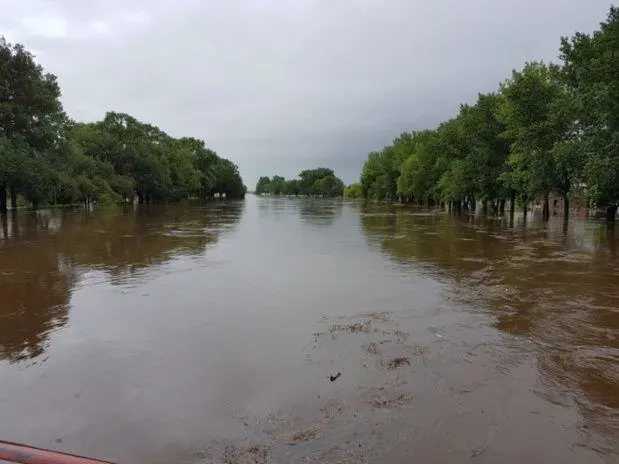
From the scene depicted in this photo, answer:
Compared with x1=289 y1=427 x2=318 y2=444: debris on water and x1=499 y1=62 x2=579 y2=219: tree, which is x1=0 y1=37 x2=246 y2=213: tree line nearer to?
x1=499 y1=62 x2=579 y2=219: tree

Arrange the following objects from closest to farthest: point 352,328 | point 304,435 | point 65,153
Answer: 1. point 304,435
2. point 352,328
3. point 65,153

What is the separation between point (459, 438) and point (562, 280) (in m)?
9.21

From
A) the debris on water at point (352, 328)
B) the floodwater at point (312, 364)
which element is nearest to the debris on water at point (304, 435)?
the floodwater at point (312, 364)

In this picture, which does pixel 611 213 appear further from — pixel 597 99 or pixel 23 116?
pixel 23 116

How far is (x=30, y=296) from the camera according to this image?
1044 centimetres

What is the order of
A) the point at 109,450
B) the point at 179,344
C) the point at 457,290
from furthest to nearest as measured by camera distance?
the point at 457,290
the point at 179,344
the point at 109,450

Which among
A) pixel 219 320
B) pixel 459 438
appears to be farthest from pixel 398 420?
pixel 219 320

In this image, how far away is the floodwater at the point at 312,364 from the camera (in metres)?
4.58

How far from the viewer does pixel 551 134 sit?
103ft

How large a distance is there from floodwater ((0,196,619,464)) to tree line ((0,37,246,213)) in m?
28.8

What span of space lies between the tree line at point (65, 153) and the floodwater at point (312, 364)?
1135 inches

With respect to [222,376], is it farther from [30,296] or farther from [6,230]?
[6,230]

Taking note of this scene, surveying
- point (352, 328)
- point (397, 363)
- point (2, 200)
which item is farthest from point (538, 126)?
point (2, 200)

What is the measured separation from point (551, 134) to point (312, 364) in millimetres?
29922
